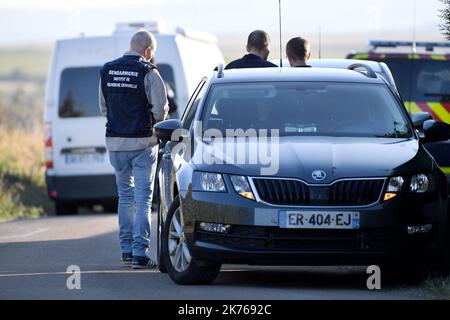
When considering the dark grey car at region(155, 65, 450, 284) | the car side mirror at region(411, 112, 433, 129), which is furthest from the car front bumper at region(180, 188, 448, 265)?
the car side mirror at region(411, 112, 433, 129)

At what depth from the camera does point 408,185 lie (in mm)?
10320

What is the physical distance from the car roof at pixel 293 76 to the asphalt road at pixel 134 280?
151 cm

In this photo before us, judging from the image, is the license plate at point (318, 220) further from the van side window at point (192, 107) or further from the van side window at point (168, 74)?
the van side window at point (168, 74)

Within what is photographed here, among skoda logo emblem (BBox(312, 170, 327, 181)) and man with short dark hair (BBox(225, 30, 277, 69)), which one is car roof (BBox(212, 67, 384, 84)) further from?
man with short dark hair (BBox(225, 30, 277, 69))

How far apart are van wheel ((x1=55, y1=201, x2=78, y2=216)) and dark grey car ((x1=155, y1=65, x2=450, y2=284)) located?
10114 millimetres

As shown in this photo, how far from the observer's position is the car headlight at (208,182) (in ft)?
33.6

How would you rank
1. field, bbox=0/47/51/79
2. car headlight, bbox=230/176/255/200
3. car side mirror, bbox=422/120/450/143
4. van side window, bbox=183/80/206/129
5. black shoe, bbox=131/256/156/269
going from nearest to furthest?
car headlight, bbox=230/176/255/200, car side mirror, bbox=422/120/450/143, van side window, bbox=183/80/206/129, black shoe, bbox=131/256/156/269, field, bbox=0/47/51/79

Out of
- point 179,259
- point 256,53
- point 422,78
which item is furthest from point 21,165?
point 179,259

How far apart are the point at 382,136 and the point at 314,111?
1.92 ft

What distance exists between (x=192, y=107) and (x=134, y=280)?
1.68 m

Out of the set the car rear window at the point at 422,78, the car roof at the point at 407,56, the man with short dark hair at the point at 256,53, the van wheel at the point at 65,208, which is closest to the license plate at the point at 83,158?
the van wheel at the point at 65,208

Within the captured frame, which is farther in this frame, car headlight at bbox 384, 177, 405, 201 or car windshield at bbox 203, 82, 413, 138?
car windshield at bbox 203, 82, 413, 138

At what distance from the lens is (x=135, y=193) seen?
12.3 m

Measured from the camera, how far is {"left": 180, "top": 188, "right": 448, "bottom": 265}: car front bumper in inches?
397
